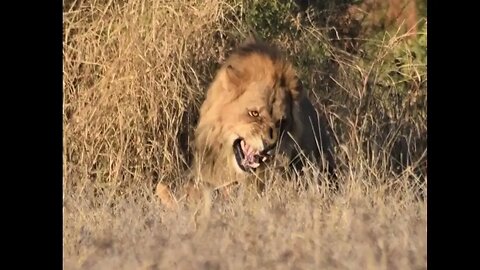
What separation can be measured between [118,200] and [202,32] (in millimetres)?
1953

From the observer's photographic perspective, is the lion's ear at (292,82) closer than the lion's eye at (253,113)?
No

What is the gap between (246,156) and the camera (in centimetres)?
645

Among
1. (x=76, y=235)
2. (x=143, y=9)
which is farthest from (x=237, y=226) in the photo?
(x=143, y=9)

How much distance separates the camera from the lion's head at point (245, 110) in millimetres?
6391

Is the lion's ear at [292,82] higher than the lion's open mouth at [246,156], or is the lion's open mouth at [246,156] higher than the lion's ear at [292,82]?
the lion's ear at [292,82]

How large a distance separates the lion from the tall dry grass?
219 millimetres

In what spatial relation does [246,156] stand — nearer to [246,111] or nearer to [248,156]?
[248,156]

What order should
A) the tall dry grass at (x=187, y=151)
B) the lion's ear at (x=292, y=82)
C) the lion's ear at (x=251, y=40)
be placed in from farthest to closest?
the lion's ear at (x=251, y=40), the lion's ear at (x=292, y=82), the tall dry grass at (x=187, y=151)

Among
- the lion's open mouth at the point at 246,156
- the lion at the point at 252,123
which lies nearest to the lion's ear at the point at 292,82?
the lion at the point at 252,123

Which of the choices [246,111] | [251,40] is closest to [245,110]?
[246,111]

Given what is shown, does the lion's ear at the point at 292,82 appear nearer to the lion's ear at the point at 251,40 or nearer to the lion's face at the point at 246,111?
the lion's face at the point at 246,111

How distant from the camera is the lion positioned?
21.0 ft
